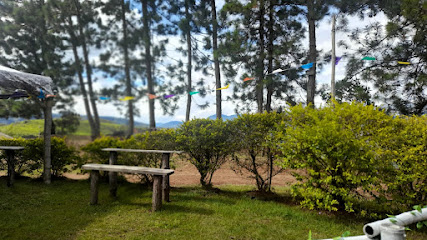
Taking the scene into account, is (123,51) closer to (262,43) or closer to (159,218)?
(262,43)

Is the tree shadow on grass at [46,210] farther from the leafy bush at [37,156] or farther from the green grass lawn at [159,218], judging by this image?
the leafy bush at [37,156]

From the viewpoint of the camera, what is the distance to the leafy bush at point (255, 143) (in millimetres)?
4125

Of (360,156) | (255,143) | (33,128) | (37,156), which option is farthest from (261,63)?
(33,128)

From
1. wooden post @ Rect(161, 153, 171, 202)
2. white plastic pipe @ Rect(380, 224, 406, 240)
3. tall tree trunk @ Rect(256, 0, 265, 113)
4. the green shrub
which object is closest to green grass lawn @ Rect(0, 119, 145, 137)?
tall tree trunk @ Rect(256, 0, 265, 113)

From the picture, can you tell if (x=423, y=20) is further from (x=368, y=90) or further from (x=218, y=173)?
(x=218, y=173)

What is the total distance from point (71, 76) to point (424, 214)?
13.3m

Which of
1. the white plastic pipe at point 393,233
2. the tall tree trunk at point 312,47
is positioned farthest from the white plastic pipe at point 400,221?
the tall tree trunk at point 312,47

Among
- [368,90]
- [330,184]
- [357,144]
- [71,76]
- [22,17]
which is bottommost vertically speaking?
[330,184]

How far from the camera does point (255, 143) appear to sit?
13.7ft

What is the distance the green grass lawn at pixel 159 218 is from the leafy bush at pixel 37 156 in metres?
0.96

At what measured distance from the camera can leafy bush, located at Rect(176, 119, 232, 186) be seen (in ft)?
14.4

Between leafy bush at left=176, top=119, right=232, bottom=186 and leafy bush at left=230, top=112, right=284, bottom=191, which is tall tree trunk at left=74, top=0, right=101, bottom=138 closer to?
leafy bush at left=176, top=119, right=232, bottom=186

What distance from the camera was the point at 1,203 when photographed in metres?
3.68

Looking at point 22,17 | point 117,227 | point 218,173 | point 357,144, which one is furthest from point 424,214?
point 22,17
